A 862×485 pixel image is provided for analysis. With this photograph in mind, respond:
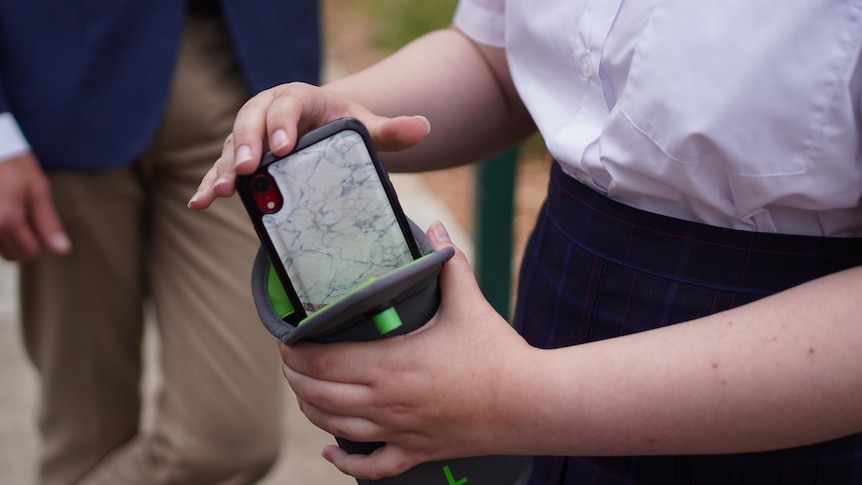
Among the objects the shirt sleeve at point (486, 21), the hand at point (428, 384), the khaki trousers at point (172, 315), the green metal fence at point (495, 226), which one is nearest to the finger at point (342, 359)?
the hand at point (428, 384)

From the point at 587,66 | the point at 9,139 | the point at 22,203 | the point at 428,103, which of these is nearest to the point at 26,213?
the point at 22,203

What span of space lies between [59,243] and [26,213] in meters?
0.10

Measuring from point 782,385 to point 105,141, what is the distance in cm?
164

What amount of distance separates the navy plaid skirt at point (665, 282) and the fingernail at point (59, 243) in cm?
123

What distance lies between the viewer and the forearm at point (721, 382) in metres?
0.85

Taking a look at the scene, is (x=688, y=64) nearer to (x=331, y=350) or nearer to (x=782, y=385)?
(x=782, y=385)

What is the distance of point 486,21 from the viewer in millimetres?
1388

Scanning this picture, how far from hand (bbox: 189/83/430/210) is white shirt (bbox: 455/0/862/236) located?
0.22 metres

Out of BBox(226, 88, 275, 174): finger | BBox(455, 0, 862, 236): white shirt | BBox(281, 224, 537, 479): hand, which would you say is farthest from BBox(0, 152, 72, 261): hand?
BBox(455, 0, 862, 236): white shirt

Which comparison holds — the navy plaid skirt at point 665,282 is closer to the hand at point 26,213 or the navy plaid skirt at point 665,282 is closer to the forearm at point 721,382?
the forearm at point 721,382

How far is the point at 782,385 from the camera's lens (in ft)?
2.81

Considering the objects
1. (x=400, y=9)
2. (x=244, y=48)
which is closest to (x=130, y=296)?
(x=244, y=48)

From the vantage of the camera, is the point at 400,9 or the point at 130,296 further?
the point at 400,9

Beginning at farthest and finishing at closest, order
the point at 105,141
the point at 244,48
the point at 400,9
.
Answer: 1. the point at 400,9
2. the point at 244,48
3. the point at 105,141
